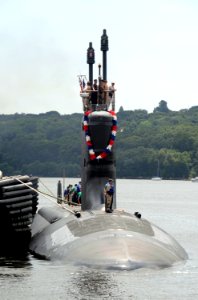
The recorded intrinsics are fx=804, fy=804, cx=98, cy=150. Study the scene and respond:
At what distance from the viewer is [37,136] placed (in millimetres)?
182125

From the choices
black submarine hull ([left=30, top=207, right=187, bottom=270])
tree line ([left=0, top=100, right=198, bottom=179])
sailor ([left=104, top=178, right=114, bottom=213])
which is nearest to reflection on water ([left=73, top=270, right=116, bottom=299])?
black submarine hull ([left=30, top=207, right=187, bottom=270])

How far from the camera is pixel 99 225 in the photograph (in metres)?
26.7

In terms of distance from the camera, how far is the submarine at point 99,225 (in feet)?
79.8

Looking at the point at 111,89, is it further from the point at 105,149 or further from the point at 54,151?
the point at 54,151

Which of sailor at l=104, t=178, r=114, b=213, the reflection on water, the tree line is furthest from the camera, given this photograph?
the tree line

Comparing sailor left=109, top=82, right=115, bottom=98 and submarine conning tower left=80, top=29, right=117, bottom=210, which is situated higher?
sailor left=109, top=82, right=115, bottom=98

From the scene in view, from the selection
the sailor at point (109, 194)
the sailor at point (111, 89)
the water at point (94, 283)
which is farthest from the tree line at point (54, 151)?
A: the water at point (94, 283)

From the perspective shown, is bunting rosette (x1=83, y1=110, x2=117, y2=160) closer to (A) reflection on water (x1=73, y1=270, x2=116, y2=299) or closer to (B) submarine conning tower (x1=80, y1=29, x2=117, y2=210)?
(B) submarine conning tower (x1=80, y1=29, x2=117, y2=210)

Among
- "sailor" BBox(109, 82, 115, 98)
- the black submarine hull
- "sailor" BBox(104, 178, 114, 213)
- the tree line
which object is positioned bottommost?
the black submarine hull

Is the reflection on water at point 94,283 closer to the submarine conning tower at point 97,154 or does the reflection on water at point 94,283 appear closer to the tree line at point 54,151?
the submarine conning tower at point 97,154

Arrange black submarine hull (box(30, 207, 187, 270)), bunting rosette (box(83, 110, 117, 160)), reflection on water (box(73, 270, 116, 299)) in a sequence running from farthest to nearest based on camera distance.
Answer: bunting rosette (box(83, 110, 117, 160)) → black submarine hull (box(30, 207, 187, 270)) → reflection on water (box(73, 270, 116, 299))

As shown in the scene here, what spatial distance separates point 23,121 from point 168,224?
134821 millimetres

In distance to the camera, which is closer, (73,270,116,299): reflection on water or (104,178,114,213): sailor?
(73,270,116,299): reflection on water

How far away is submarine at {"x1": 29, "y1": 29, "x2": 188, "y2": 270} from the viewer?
2433cm
